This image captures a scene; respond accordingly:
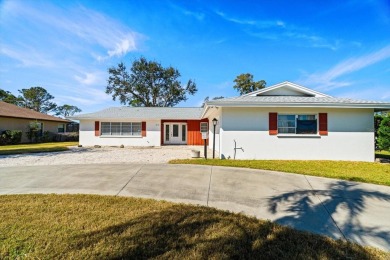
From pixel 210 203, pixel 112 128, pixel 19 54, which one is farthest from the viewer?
pixel 112 128

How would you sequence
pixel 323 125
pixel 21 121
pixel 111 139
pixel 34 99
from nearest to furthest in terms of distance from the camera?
pixel 323 125 < pixel 111 139 < pixel 21 121 < pixel 34 99

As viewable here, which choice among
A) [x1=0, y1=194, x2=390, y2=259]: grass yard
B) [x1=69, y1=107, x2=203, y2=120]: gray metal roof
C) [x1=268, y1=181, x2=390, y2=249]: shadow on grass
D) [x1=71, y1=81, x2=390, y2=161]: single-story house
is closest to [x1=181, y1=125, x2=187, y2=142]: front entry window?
[x1=69, y1=107, x2=203, y2=120]: gray metal roof

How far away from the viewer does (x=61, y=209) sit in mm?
4027

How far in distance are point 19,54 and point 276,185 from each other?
39.1ft

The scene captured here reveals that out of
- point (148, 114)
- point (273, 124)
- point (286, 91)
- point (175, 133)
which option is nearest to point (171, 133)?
point (175, 133)

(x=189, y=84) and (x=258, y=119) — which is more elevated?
(x=189, y=84)

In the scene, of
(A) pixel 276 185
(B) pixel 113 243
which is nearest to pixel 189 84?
(A) pixel 276 185

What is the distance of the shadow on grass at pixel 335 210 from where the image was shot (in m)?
3.33

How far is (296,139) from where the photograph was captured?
1034cm

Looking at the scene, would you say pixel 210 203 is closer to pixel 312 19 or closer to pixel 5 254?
pixel 5 254

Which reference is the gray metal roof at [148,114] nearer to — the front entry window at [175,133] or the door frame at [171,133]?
the door frame at [171,133]

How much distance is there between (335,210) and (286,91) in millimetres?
10290

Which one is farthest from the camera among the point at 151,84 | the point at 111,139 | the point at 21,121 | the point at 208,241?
the point at 151,84

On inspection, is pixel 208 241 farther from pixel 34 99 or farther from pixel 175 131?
pixel 34 99
